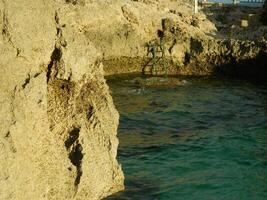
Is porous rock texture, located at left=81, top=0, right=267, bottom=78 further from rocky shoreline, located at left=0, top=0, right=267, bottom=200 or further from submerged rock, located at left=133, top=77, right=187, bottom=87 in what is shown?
rocky shoreline, located at left=0, top=0, right=267, bottom=200

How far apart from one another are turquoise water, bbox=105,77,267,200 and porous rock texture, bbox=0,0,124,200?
151cm

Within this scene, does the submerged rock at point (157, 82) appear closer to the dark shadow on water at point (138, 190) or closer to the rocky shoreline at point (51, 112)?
the dark shadow on water at point (138, 190)

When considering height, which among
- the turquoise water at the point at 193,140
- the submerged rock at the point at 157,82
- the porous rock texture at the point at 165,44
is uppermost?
the porous rock texture at the point at 165,44

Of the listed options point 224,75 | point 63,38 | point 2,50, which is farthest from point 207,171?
point 224,75

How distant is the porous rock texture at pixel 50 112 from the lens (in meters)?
8.95

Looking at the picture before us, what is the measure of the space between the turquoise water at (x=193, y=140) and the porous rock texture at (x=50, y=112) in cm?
151

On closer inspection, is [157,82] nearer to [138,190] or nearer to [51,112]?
[138,190]

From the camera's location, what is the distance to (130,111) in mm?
23891

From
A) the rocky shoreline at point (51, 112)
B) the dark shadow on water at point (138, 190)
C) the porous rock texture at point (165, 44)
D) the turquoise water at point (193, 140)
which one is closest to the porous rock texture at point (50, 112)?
the rocky shoreline at point (51, 112)

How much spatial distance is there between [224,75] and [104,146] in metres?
23.2

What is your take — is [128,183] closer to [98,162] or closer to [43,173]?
[98,162]

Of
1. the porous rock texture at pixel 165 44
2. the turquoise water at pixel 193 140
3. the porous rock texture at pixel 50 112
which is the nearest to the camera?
the porous rock texture at pixel 50 112

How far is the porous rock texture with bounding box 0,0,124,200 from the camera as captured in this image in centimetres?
895

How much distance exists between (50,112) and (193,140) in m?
9.81
